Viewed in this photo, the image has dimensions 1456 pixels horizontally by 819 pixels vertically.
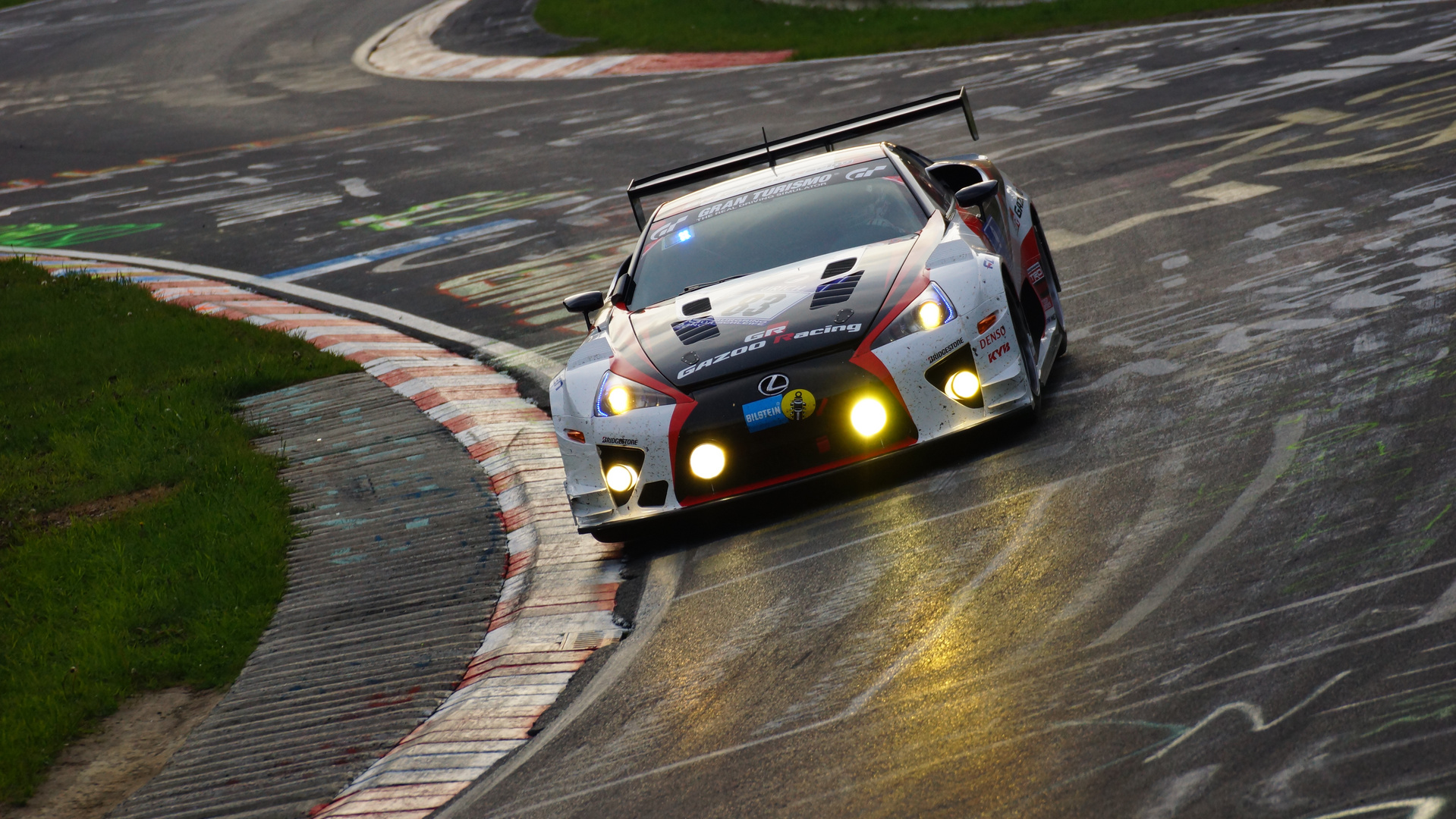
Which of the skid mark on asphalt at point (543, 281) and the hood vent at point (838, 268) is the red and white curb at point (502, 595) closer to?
the skid mark on asphalt at point (543, 281)

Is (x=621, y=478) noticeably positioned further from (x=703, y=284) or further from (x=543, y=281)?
(x=543, y=281)

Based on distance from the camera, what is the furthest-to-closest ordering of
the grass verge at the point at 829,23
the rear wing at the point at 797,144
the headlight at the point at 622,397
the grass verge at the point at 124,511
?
the grass verge at the point at 829,23, the rear wing at the point at 797,144, the headlight at the point at 622,397, the grass verge at the point at 124,511

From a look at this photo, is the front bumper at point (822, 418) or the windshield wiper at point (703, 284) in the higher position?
the windshield wiper at point (703, 284)

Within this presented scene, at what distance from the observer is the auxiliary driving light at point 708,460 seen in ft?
19.0

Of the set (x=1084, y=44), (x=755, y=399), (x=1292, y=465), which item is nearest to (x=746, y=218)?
(x=755, y=399)

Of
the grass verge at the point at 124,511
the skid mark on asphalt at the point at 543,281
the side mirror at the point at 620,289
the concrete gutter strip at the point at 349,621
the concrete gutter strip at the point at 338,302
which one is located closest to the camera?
the concrete gutter strip at the point at 349,621

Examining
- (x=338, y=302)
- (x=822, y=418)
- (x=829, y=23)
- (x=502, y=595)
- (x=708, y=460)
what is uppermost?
(x=822, y=418)

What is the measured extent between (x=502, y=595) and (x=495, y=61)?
78.5ft

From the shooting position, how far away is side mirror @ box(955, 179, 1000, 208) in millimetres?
6660

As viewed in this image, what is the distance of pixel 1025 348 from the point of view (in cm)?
612

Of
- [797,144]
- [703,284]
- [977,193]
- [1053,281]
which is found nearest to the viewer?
[977,193]

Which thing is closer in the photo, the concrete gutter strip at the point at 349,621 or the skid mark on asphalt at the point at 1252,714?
the skid mark on asphalt at the point at 1252,714

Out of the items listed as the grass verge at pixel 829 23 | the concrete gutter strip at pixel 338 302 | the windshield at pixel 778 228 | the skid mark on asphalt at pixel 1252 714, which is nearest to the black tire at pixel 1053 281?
the windshield at pixel 778 228

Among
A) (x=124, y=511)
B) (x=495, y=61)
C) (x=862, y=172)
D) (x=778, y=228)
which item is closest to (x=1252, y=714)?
(x=778, y=228)
